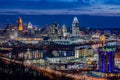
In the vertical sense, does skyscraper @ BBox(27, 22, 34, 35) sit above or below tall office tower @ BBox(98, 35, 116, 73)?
above

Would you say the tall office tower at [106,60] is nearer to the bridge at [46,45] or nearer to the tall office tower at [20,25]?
the bridge at [46,45]

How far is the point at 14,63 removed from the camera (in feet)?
33.4

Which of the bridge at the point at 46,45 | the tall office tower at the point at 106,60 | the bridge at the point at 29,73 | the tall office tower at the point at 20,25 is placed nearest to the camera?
the bridge at the point at 29,73

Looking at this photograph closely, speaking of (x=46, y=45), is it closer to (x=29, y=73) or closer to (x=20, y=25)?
(x=20, y=25)

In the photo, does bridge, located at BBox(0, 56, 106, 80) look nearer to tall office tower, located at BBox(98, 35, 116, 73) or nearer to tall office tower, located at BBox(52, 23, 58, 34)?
tall office tower, located at BBox(98, 35, 116, 73)

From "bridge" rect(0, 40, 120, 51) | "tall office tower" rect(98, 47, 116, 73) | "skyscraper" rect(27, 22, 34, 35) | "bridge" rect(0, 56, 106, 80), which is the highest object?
"skyscraper" rect(27, 22, 34, 35)

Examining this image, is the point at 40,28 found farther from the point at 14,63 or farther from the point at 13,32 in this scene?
the point at 14,63

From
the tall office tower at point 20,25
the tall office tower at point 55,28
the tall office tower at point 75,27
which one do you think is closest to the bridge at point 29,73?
the tall office tower at point 20,25

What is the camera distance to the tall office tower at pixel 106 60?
30.7ft

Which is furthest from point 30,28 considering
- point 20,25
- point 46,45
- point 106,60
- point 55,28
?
point 106,60

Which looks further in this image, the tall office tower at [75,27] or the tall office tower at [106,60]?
the tall office tower at [75,27]

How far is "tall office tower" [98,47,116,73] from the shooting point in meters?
9.36

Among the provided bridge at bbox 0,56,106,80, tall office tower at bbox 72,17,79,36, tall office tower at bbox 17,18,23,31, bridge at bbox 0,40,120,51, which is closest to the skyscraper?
tall office tower at bbox 17,18,23,31

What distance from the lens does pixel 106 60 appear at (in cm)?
964
